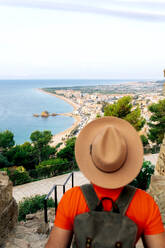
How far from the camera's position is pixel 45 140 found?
1584 centimetres

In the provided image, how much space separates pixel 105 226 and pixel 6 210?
257 centimetres

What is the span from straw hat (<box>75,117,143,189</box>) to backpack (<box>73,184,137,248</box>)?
0.08 m

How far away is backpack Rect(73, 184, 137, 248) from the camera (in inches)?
38.6

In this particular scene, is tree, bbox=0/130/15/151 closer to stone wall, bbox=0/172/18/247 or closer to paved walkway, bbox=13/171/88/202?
paved walkway, bbox=13/171/88/202

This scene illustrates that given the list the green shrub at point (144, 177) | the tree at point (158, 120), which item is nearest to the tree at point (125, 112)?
the tree at point (158, 120)

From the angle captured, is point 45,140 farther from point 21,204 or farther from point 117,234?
point 117,234

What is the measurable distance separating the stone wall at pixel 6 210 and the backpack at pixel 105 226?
7.63 ft

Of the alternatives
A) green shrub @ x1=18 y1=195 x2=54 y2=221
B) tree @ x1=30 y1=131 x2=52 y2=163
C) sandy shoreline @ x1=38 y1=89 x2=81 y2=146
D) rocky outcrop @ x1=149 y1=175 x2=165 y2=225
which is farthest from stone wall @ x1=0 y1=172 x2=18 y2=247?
sandy shoreline @ x1=38 y1=89 x2=81 y2=146

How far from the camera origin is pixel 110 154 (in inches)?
40.4

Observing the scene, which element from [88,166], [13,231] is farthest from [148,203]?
[13,231]

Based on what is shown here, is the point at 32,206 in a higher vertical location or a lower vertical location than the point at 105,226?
lower

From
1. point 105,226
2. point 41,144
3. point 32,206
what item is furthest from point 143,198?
point 41,144

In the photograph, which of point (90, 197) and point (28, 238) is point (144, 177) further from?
point (90, 197)

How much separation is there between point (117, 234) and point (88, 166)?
0.32 meters
